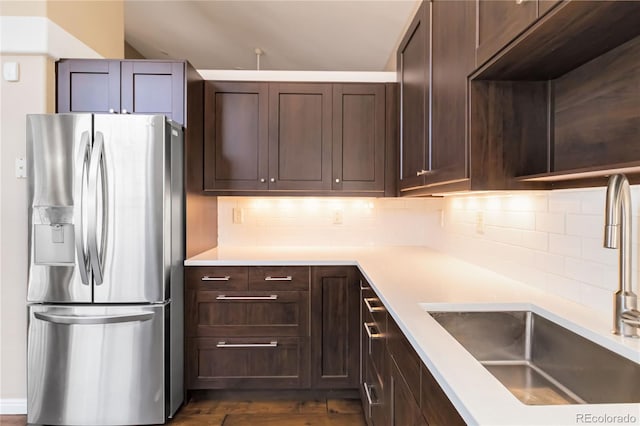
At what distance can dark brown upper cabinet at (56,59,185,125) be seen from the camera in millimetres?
2322

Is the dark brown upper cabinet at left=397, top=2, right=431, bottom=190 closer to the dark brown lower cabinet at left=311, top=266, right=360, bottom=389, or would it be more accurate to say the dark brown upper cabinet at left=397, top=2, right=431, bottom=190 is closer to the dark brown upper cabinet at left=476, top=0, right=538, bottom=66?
the dark brown upper cabinet at left=476, top=0, right=538, bottom=66

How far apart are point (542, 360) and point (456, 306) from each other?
31 cm

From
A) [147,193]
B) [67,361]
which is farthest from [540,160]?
[67,361]

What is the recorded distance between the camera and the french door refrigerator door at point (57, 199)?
6.56 feet

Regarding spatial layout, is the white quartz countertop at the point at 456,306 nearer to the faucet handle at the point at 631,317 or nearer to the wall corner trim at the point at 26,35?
the faucet handle at the point at 631,317

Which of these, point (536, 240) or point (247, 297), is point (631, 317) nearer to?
point (536, 240)

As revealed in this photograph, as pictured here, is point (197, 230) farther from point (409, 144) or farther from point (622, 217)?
point (622, 217)

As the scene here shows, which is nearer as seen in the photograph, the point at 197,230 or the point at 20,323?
the point at 20,323

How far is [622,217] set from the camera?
0.89 metres

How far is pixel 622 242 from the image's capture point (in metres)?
0.92

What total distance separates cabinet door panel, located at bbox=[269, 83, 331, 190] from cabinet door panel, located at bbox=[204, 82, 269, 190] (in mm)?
73

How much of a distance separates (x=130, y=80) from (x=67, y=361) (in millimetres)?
1704

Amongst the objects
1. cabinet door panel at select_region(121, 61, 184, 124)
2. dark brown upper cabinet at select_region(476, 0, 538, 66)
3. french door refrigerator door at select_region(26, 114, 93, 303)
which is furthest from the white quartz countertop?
cabinet door panel at select_region(121, 61, 184, 124)

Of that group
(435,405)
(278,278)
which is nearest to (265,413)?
(278,278)
